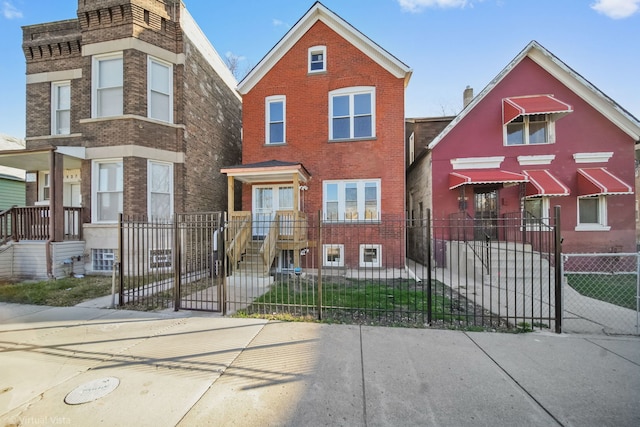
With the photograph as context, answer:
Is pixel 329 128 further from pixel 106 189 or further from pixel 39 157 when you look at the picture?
pixel 39 157

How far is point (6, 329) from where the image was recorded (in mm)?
4949

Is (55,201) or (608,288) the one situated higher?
(55,201)

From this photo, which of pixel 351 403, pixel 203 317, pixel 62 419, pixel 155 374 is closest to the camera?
pixel 62 419

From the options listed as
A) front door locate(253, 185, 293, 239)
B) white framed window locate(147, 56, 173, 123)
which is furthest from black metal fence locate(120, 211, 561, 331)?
white framed window locate(147, 56, 173, 123)

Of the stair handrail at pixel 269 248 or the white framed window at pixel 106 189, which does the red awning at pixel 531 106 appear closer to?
the stair handrail at pixel 269 248

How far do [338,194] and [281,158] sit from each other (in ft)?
9.79

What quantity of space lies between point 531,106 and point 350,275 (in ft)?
31.4

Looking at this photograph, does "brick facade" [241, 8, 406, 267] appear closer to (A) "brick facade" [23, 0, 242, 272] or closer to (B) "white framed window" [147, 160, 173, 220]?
(A) "brick facade" [23, 0, 242, 272]

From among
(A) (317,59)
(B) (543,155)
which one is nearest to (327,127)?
(A) (317,59)

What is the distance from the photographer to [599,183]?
10.3m

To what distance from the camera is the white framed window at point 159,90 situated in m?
10.3

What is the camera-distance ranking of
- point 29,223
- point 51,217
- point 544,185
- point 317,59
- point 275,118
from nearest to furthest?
point 51,217 → point 29,223 → point 544,185 → point 317,59 → point 275,118

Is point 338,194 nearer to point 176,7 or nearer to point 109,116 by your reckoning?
point 109,116

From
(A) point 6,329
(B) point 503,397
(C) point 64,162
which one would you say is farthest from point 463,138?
(C) point 64,162
